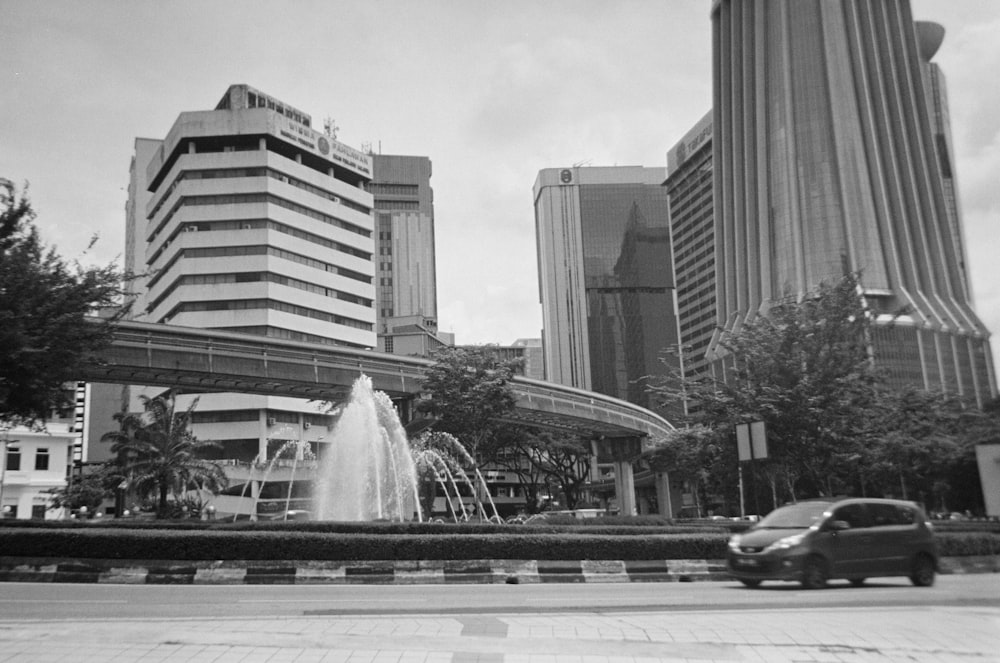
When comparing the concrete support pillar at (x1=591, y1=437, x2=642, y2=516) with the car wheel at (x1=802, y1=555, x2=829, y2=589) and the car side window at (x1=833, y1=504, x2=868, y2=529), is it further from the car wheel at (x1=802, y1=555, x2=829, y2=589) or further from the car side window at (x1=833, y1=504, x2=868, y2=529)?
the car wheel at (x1=802, y1=555, x2=829, y2=589)

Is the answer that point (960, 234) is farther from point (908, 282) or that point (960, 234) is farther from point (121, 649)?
point (121, 649)

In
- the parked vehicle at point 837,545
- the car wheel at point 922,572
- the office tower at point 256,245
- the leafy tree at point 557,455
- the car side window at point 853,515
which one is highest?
the office tower at point 256,245

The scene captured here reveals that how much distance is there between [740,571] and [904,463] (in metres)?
29.9

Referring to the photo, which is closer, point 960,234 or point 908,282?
point 908,282

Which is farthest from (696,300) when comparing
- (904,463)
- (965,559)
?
(965,559)

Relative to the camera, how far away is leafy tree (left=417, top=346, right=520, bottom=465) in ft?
139

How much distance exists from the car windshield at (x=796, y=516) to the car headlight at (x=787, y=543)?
285 mm

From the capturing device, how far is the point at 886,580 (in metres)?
18.1

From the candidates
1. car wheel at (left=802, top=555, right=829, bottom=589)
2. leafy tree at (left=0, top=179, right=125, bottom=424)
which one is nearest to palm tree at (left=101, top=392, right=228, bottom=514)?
Answer: leafy tree at (left=0, top=179, right=125, bottom=424)

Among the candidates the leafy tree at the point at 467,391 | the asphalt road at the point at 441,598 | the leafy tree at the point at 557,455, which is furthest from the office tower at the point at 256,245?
the asphalt road at the point at 441,598

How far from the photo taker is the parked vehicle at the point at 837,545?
596 inches

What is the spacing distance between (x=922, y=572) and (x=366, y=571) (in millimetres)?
11230

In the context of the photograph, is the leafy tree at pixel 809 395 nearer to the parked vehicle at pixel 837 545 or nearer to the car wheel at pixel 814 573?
the parked vehicle at pixel 837 545

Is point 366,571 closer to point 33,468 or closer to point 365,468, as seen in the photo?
point 365,468
